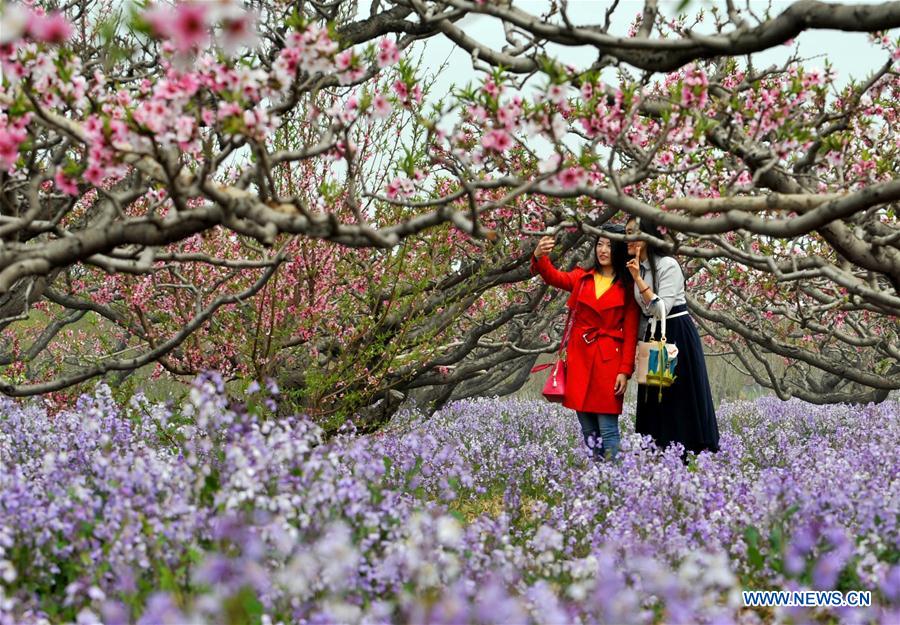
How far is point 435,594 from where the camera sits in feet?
10.8

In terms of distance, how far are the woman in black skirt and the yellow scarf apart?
29cm

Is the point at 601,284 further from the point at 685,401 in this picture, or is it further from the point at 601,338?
the point at 685,401

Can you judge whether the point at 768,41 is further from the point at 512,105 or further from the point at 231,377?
the point at 231,377

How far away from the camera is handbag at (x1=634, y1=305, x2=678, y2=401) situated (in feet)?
24.5

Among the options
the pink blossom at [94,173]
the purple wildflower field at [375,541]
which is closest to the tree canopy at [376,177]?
the pink blossom at [94,173]

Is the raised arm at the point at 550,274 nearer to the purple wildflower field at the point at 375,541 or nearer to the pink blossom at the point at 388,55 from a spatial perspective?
the purple wildflower field at the point at 375,541

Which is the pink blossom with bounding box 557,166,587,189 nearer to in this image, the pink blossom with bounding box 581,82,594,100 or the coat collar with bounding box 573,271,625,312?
the pink blossom with bounding box 581,82,594,100

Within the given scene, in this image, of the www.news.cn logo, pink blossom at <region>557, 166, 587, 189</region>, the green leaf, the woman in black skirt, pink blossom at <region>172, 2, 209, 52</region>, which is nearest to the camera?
pink blossom at <region>172, 2, 209, 52</region>

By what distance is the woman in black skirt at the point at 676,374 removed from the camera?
765cm

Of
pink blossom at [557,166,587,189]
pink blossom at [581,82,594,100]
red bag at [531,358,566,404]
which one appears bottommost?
red bag at [531,358,566,404]

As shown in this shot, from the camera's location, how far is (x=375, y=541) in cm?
408

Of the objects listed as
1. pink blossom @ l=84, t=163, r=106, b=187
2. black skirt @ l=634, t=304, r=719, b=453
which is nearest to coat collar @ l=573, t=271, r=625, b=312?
black skirt @ l=634, t=304, r=719, b=453

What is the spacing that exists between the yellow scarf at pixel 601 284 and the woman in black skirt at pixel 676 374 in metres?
0.29

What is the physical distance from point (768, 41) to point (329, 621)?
127 inches
